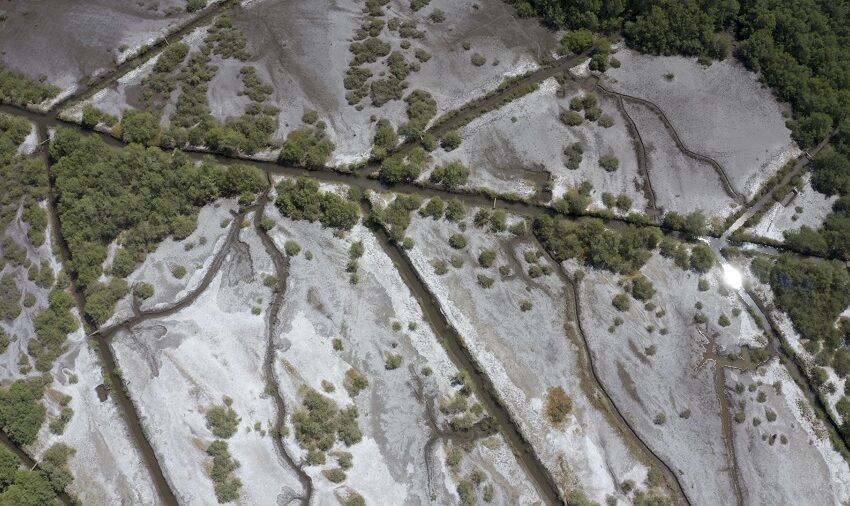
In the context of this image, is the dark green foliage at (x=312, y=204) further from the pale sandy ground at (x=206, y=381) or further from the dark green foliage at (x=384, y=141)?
the pale sandy ground at (x=206, y=381)

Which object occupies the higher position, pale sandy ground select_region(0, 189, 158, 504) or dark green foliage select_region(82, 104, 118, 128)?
dark green foliage select_region(82, 104, 118, 128)

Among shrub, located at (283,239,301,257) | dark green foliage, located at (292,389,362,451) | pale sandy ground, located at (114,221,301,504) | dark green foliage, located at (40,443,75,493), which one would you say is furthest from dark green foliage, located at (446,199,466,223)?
dark green foliage, located at (40,443,75,493)

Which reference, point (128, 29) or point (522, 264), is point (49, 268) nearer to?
point (128, 29)

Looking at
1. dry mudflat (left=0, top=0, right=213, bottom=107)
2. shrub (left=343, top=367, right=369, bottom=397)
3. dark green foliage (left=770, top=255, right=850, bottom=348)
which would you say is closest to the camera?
shrub (left=343, top=367, right=369, bottom=397)

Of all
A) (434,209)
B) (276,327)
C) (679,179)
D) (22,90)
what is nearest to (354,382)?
(276,327)

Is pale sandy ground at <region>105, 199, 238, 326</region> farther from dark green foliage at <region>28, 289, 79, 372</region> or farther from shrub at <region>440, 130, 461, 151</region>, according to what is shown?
shrub at <region>440, 130, 461, 151</region>

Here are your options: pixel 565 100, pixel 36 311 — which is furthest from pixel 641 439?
pixel 36 311

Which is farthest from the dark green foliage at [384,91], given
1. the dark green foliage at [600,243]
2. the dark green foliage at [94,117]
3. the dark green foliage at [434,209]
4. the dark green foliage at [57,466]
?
the dark green foliage at [57,466]
